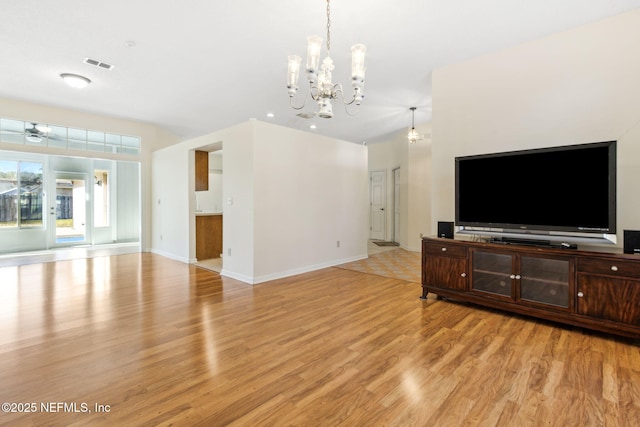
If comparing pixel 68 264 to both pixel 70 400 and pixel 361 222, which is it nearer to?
pixel 70 400

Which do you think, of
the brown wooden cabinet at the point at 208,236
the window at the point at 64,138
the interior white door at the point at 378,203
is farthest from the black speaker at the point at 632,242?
the window at the point at 64,138

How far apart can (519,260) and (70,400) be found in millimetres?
3717

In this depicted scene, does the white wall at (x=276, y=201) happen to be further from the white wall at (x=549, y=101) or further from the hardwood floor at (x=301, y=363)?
the white wall at (x=549, y=101)

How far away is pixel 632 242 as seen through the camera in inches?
99.3

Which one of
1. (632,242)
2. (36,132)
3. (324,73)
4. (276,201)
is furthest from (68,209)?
(632,242)

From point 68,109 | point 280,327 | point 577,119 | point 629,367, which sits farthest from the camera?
point 68,109

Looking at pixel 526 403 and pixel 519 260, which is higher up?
pixel 519 260

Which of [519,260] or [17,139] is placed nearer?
[519,260]

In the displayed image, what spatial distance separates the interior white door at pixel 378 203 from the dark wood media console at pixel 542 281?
5.42 metres

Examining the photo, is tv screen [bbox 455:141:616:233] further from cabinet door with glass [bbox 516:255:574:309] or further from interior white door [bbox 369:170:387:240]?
interior white door [bbox 369:170:387:240]

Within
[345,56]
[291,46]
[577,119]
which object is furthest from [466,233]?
[291,46]

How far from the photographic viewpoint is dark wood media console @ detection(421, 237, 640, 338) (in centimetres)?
247

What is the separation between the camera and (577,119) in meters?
3.08

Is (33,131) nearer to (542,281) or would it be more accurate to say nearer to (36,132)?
(36,132)
